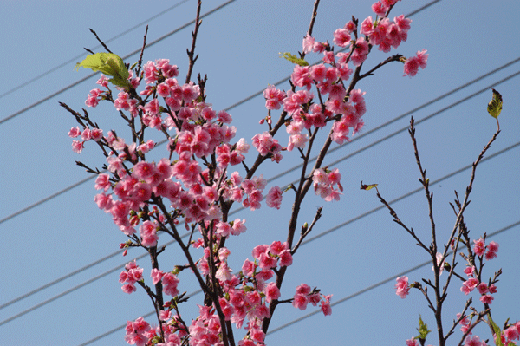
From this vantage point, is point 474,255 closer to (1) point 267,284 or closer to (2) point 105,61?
(1) point 267,284

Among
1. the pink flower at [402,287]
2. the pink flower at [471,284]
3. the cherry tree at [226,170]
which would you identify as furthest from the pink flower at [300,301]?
the pink flower at [471,284]

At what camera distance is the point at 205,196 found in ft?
4.62

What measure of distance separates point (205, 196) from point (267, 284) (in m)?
0.34

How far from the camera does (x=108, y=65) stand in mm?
1384

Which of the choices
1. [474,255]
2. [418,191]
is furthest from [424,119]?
[474,255]

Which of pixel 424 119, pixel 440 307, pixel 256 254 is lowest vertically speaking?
pixel 440 307

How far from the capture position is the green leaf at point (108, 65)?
1.34 meters

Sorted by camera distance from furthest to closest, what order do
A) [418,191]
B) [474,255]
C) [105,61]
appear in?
[418,191] → [474,255] → [105,61]

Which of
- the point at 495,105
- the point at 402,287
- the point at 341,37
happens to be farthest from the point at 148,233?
the point at 402,287

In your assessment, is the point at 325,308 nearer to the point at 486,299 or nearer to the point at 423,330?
the point at 423,330

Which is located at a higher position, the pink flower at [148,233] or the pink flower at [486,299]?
the pink flower at [148,233]

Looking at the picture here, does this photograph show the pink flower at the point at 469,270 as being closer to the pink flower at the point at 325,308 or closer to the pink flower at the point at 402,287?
the pink flower at the point at 402,287

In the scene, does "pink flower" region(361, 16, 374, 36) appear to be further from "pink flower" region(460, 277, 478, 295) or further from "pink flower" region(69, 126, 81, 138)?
"pink flower" region(460, 277, 478, 295)

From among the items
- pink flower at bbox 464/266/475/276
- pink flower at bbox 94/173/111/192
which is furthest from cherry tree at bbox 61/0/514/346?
pink flower at bbox 464/266/475/276
